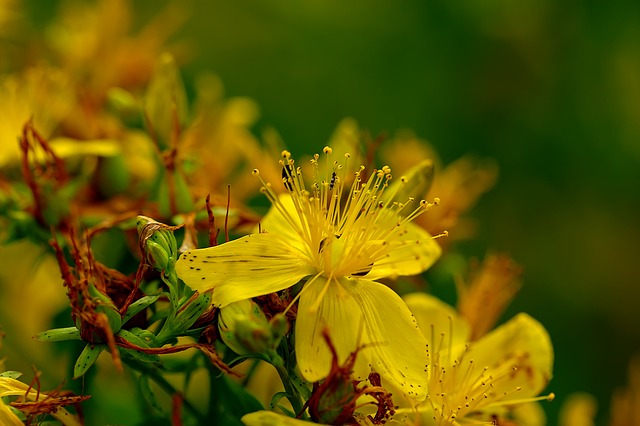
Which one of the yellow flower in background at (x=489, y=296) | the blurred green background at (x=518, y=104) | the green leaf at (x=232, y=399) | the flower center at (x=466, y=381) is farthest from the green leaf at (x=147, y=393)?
the blurred green background at (x=518, y=104)

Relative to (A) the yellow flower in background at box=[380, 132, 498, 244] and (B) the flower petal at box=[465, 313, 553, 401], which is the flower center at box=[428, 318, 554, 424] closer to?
(B) the flower petal at box=[465, 313, 553, 401]

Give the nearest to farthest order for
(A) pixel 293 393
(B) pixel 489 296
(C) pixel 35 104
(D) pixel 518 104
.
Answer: (A) pixel 293 393
(B) pixel 489 296
(C) pixel 35 104
(D) pixel 518 104

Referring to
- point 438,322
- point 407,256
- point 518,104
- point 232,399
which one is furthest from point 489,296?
point 518,104

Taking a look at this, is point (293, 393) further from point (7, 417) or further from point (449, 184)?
point (449, 184)

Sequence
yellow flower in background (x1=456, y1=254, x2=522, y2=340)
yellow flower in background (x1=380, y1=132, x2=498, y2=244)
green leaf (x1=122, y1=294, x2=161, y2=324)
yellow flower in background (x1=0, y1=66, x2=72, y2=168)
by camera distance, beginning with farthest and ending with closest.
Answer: yellow flower in background (x1=380, y1=132, x2=498, y2=244), yellow flower in background (x1=0, y1=66, x2=72, y2=168), yellow flower in background (x1=456, y1=254, x2=522, y2=340), green leaf (x1=122, y1=294, x2=161, y2=324)

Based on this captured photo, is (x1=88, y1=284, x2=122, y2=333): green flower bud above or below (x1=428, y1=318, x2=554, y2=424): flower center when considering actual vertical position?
above

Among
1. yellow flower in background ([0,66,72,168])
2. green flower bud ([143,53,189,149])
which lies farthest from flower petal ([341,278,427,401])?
yellow flower in background ([0,66,72,168])
